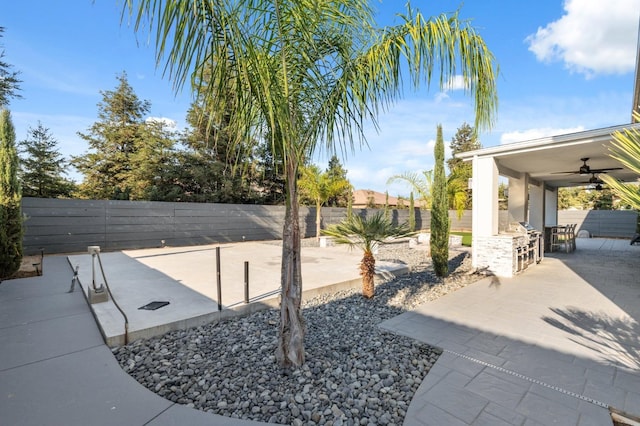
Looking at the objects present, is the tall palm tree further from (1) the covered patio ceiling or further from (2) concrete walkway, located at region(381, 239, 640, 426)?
(1) the covered patio ceiling

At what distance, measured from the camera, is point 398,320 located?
406cm

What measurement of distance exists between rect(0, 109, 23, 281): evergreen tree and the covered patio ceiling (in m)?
9.96

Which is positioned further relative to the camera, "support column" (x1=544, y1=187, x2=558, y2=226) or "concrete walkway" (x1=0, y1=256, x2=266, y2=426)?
"support column" (x1=544, y1=187, x2=558, y2=226)

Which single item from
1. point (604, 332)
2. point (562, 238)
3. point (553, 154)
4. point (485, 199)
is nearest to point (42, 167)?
point (485, 199)

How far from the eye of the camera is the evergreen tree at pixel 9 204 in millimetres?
5891

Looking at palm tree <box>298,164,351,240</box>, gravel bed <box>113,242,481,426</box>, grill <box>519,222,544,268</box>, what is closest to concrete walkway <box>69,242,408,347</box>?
gravel bed <box>113,242,481,426</box>

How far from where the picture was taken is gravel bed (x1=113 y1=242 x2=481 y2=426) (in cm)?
222

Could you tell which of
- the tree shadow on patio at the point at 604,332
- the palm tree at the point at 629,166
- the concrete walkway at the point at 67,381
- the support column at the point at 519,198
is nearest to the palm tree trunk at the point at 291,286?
the concrete walkway at the point at 67,381

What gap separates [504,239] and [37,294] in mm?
9432

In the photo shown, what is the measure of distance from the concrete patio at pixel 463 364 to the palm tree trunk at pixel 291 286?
0.75 m

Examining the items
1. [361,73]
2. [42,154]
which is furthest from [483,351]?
[42,154]

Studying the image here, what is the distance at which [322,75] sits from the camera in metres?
2.52

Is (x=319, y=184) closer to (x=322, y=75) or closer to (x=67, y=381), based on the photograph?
(x=322, y=75)

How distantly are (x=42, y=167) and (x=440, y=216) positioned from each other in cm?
2123
